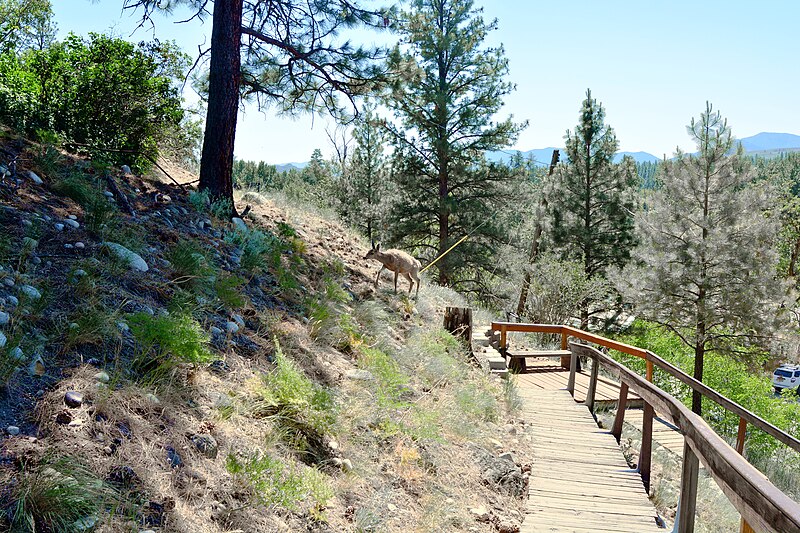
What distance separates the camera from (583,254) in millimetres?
23953

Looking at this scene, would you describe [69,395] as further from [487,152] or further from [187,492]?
[487,152]

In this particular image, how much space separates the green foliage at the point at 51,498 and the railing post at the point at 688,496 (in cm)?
335

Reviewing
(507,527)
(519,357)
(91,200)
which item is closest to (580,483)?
(507,527)

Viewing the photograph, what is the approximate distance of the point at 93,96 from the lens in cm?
700

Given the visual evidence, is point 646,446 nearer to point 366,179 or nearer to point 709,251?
point 709,251

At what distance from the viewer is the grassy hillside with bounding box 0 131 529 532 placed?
2.56 metres

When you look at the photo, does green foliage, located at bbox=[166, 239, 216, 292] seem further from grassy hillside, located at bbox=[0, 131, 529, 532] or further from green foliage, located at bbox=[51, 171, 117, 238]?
green foliage, located at bbox=[51, 171, 117, 238]

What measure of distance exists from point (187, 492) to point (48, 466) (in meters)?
0.67

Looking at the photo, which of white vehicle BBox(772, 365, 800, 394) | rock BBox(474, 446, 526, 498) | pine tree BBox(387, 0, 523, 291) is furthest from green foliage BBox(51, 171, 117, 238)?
white vehicle BBox(772, 365, 800, 394)

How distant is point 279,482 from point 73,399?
1.21 m

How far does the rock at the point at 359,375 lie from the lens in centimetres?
516

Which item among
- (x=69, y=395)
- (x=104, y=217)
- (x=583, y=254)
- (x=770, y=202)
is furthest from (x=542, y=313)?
(x=69, y=395)

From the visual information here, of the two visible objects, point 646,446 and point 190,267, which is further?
point 646,446

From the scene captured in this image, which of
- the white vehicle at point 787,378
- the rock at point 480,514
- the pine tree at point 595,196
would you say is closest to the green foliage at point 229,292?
the rock at point 480,514
